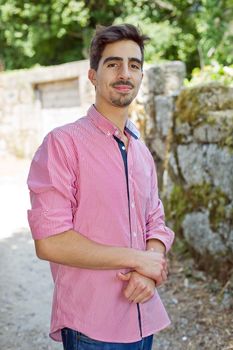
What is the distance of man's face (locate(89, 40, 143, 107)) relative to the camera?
5.45 ft

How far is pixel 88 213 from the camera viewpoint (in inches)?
61.9

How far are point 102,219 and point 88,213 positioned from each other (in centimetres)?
5

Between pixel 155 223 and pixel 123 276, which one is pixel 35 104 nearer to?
pixel 155 223

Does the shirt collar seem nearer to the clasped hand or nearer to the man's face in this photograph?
the man's face

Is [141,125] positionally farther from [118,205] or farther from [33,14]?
[33,14]

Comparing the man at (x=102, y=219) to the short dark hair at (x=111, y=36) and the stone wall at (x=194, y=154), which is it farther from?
the stone wall at (x=194, y=154)

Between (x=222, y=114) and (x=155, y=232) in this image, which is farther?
(x=222, y=114)

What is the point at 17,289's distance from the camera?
163 inches

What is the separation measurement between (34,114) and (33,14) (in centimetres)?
398

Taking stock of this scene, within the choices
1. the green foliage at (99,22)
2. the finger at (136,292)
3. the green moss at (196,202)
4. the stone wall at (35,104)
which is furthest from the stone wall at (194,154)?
the green foliage at (99,22)

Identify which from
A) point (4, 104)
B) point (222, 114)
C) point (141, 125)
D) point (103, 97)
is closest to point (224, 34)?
point (141, 125)

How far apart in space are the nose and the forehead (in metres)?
0.03

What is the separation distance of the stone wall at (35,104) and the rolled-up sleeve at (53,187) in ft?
24.0

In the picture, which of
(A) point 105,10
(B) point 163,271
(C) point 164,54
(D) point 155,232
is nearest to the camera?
(B) point 163,271
